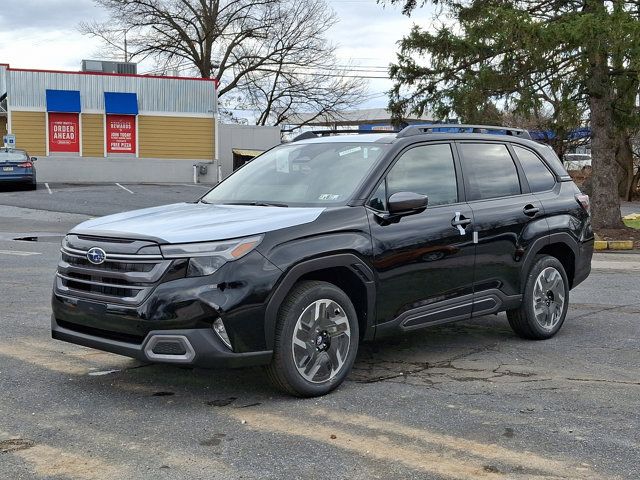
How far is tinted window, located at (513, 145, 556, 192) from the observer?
22.5 ft

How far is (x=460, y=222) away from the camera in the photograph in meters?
5.88

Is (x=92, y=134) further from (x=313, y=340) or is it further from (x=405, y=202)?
(x=313, y=340)

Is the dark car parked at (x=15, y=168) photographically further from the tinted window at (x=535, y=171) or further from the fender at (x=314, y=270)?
the fender at (x=314, y=270)

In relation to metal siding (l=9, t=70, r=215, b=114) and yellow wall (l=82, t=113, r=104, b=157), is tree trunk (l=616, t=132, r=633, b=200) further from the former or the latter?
yellow wall (l=82, t=113, r=104, b=157)

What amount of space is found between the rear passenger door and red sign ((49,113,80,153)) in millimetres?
32191

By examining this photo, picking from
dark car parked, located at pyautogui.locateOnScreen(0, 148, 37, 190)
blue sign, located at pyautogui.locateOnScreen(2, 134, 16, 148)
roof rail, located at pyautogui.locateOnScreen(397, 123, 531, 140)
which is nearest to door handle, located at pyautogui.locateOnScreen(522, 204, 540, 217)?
roof rail, located at pyautogui.locateOnScreen(397, 123, 531, 140)

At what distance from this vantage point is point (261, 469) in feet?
12.7

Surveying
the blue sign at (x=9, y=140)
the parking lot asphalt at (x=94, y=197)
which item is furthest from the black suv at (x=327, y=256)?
the blue sign at (x=9, y=140)

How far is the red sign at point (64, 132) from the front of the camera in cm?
3559

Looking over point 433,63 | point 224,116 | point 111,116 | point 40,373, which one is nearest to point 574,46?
point 433,63

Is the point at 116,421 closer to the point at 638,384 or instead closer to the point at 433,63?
the point at 638,384

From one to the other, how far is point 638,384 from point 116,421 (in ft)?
11.7

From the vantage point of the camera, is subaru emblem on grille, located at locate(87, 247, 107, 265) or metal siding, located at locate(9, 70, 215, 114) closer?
subaru emblem on grille, located at locate(87, 247, 107, 265)

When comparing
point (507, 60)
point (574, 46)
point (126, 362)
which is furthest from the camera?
point (507, 60)
